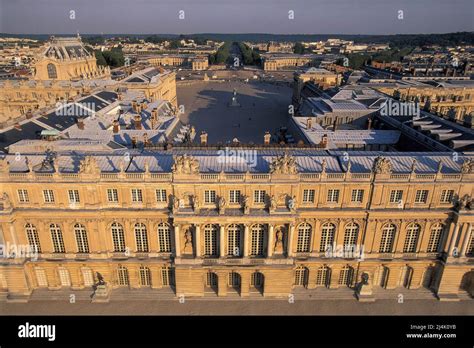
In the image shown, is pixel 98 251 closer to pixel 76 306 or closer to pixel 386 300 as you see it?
pixel 76 306

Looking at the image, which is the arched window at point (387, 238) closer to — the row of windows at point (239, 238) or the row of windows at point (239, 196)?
the row of windows at point (239, 238)

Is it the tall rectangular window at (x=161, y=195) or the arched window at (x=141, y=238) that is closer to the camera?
the tall rectangular window at (x=161, y=195)

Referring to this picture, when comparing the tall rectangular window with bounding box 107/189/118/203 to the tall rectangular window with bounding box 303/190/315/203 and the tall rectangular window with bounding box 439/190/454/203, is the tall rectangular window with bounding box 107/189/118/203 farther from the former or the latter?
the tall rectangular window with bounding box 439/190/454/203

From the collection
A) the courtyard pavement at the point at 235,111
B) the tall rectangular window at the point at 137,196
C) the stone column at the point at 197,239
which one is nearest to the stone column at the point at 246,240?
the stone column at the point at 197,239

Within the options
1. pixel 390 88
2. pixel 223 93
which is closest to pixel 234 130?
pixel 390 88

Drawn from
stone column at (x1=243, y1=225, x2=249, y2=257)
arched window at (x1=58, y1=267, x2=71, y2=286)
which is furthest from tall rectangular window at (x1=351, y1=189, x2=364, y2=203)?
arched window at (x1=58, y1=267, x2=71, y2=286)
